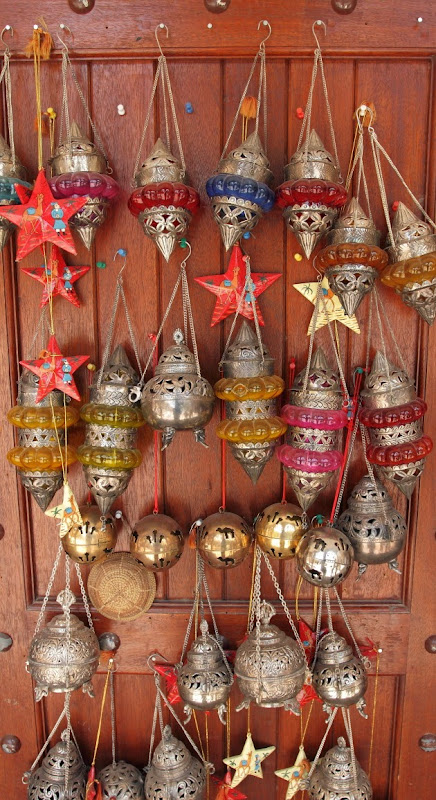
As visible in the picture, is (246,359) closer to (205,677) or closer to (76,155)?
(76,155)

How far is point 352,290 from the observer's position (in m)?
0.93

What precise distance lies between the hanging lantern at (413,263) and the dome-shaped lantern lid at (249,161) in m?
0.24

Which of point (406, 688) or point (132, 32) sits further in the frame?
point (406, 688)

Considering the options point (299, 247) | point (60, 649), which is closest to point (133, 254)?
point (299, 247)

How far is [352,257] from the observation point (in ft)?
2.97

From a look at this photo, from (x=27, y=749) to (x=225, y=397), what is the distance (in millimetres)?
873

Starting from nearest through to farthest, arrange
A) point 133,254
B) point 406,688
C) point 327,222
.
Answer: point 327,222 < point 133,254 < point 406,688

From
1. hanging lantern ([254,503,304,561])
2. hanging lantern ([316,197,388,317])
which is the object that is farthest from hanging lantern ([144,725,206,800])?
hanging lantern ([316,197,388,317])

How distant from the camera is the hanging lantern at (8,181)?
939 mm

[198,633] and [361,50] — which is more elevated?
[361,50]

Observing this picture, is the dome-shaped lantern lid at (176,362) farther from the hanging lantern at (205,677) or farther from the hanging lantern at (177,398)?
the hanging lantern at (205,677)

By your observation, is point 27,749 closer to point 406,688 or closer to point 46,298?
point 406,688

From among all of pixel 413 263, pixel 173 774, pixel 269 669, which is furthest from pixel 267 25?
pixel 173 774

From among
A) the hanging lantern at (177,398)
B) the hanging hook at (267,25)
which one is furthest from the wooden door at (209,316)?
the hanging lantern at (177,398)
